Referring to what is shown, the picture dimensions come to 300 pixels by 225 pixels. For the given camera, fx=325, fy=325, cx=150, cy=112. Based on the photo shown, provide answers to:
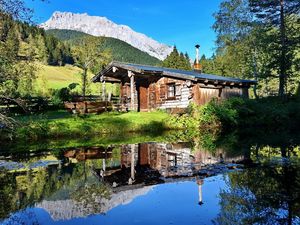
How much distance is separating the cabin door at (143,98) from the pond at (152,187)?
1789 cm

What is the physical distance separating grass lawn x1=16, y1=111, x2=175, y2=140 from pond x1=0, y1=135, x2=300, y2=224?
535 cm

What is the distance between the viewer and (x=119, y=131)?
856 inches

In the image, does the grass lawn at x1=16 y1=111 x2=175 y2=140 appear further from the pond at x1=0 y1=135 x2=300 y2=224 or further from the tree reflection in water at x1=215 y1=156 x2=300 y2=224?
the tree reflection in water at x1=215 y1=156 x2=300 y2=224

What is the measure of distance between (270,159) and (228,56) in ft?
135

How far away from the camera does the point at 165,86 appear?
95.1 ft

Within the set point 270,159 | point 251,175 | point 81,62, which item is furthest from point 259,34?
point 251,175

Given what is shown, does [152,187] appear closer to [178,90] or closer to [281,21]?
[178,90]

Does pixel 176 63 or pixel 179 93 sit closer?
pixel 179 93

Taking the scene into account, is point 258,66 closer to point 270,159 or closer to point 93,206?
point 270,159

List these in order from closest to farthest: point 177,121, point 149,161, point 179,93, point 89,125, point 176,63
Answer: point 149,161, point 89,125, point 177,121, point 179,93, point 176,63

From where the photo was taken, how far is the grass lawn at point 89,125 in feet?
61.5

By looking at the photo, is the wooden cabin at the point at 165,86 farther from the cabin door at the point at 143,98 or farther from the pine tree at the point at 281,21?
the pine tree at the point at 281,21

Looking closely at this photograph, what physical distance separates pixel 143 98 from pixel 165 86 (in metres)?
3.19

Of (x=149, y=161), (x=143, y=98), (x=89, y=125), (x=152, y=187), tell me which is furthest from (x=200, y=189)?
(x=143, y=98)
